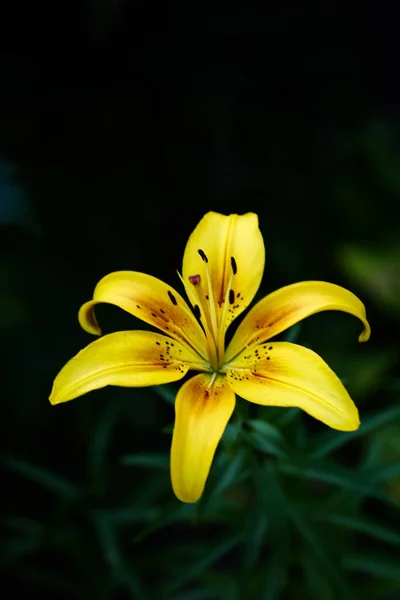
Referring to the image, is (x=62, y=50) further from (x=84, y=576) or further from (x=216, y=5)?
(x=84, y=576)

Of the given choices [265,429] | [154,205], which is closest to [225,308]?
[265,429]

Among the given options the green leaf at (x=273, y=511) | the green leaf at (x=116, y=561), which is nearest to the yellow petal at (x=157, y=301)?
the green leaf at (x=273, y=511)

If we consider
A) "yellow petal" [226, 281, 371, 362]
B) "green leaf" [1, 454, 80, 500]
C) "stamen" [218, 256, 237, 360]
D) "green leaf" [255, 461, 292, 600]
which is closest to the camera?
"yellow petal" [226, 281, 371, 362]

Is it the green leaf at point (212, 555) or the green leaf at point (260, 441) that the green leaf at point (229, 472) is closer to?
the green leaf at point (260, 441)

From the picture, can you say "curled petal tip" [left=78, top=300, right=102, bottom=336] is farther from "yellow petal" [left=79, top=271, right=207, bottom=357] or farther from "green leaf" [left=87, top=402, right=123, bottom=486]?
"green leaf" [left=87, top=402, right=123, bottom=486]

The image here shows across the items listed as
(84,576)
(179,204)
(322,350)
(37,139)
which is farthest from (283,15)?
(84,576)

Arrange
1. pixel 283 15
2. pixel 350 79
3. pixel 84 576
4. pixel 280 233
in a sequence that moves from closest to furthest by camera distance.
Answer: pixel 84 576, pixel 280 233, pixel 283 15, pixel 350 79

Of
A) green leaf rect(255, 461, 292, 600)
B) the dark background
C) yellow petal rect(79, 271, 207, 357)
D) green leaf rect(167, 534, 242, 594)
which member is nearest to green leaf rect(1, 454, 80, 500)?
the dark background
